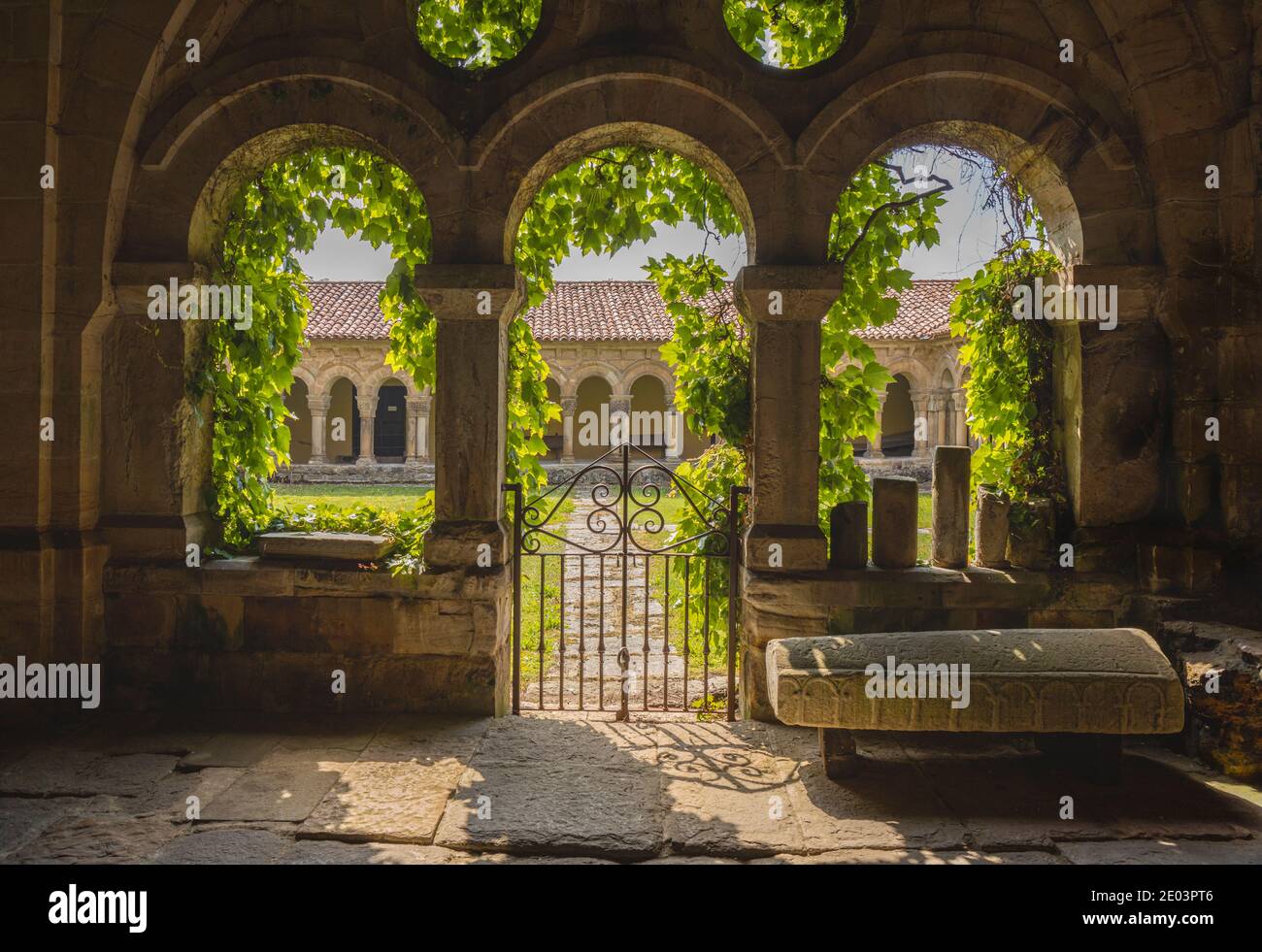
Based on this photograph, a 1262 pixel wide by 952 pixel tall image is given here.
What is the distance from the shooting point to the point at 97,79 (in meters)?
3.94

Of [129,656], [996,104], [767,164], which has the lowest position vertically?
[129,656]

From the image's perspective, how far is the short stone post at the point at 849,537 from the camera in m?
4.08

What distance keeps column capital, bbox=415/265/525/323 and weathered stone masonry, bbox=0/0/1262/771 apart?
0.06ft

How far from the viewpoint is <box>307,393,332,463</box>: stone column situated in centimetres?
2119

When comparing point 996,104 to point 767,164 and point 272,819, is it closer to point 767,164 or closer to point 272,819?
point 767,164

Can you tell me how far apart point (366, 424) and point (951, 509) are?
1894cm

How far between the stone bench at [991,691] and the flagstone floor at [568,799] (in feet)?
0.93

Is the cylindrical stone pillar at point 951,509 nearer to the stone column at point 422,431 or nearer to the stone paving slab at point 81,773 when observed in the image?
the stone paving slab at point 81,773

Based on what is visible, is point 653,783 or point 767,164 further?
point 767,164

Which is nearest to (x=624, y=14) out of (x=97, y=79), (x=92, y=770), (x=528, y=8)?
(x=528, y=8)

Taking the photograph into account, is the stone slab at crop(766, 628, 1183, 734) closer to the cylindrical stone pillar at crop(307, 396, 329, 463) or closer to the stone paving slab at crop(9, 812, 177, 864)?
the stone paving slab at crop(9, 812, 177, 864)

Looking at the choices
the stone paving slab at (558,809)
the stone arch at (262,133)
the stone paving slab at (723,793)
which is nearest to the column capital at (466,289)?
the stone arch at (262,133)

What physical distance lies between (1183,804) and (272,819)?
131 inches

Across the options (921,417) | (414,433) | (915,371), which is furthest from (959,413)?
(414,433)
